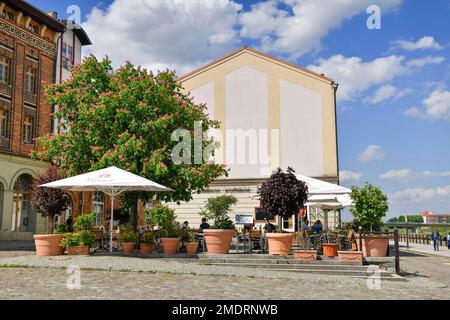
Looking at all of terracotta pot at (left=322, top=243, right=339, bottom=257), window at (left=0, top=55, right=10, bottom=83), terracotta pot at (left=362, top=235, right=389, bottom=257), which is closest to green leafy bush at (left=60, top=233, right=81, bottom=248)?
terracotta pot at (left=322, top=243, right=339, bottom=257)

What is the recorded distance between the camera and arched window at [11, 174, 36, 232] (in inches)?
1037

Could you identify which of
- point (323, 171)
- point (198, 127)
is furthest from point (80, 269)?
point (323, 171)

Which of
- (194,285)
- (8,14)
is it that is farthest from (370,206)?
(8,14)

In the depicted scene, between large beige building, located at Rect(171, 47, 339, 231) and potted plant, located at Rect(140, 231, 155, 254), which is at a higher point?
large beige building, located at Rect(171, 47, 339, 231)

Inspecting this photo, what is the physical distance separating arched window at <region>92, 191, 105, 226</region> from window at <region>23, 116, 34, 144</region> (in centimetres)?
743

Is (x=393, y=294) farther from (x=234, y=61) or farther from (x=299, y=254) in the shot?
(x=234, y=61)

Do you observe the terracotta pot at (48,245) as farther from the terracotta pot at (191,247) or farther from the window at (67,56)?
the window at (67,56)

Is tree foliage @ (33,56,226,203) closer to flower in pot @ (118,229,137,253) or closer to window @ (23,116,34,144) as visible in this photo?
flower in pot @ (118,229,137,253)

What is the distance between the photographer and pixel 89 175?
14375mm

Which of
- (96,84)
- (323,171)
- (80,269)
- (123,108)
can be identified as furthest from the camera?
(323,171)

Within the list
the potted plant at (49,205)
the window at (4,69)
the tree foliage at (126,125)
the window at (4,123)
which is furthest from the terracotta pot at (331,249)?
the window at (4,69)

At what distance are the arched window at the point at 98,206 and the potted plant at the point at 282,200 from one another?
22.3 m

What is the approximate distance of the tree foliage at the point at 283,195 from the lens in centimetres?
1352

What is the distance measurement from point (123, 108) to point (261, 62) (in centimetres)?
1590
